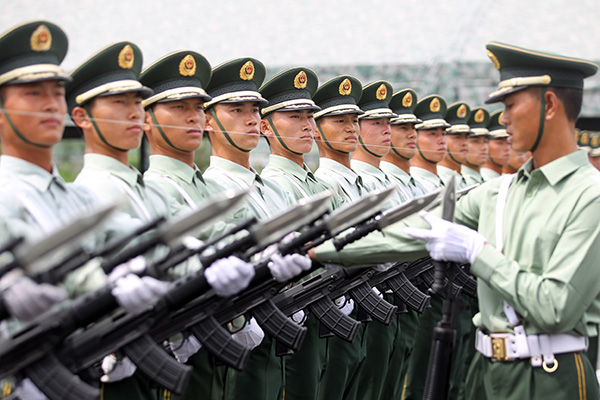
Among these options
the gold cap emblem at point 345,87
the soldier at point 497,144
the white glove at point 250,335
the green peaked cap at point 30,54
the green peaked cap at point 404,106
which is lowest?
the soldier at point 497,144

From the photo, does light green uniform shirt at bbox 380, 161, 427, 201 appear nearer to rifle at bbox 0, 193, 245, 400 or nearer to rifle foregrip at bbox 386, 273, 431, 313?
rifle foregrip at bbox 386, 273, 431, 313

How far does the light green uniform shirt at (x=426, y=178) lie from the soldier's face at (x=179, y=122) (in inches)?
161

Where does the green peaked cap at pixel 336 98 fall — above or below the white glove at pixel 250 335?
above

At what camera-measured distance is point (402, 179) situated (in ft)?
28.0

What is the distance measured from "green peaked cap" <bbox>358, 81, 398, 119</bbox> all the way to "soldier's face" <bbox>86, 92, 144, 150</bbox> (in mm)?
3506

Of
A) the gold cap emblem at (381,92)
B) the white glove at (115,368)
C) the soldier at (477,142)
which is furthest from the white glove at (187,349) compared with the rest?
the soldier at (477,142)

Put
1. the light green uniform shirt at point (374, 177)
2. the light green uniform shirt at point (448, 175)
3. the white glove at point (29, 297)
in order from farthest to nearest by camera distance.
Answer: the light green uniform shirt at point (448, 175), the light green uniform shirt at point (374, 177), the white glove at point (29, 297)

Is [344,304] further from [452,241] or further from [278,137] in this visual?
[452,241]

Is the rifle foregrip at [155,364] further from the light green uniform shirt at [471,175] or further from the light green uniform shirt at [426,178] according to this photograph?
the light green uniform shirt at [471,175]

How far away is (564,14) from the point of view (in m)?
15.1

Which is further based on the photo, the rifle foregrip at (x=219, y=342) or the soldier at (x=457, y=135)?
the soldier at (x=457, y=135)

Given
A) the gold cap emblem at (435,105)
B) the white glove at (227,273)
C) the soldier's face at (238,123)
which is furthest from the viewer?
the gold cap emblem at (435,105)

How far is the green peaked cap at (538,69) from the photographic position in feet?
14.1

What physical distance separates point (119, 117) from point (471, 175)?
674 centimetres
